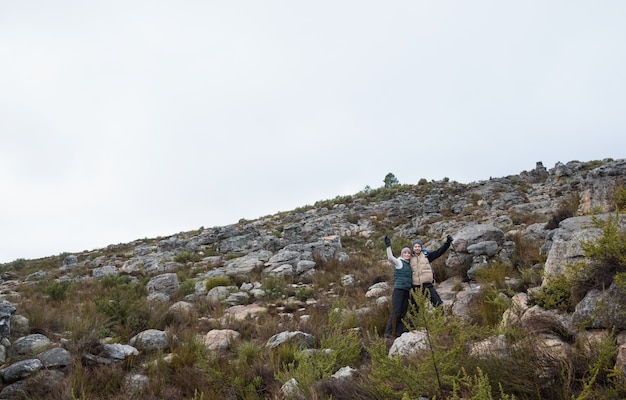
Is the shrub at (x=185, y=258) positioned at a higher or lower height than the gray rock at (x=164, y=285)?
higher

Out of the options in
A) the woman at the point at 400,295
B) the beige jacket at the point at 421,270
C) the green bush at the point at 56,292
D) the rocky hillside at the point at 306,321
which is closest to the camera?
the rocky hillside at the point at 306,321

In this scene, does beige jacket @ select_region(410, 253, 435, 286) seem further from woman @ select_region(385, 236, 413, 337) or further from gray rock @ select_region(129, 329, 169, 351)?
gray rock @ select_region(129, 329, 169, 351)

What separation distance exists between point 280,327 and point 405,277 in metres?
2.47

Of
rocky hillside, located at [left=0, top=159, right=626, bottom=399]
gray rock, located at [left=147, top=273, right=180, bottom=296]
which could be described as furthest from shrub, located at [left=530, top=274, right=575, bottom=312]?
gray rock, located at [left=147, top=273, right=180, bottom=296]

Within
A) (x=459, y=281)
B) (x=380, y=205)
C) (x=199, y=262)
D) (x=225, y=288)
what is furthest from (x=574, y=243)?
(x=380, y=205)

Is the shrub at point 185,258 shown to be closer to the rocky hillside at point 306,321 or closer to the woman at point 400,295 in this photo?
the rocky hillside at point 306,321

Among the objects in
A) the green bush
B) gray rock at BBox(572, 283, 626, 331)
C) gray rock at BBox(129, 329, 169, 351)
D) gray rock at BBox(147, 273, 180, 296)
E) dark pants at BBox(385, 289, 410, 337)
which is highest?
the green bush

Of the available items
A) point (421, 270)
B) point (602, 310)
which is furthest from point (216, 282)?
point (602, 310)

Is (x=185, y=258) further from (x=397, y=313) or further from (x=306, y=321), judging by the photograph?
(x=397, y=313)

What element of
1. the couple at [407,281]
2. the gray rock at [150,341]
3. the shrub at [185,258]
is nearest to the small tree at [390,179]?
the shrub at [185,258]

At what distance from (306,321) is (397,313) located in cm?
174

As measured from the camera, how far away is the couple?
6.09 m

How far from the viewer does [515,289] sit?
5855 millimetres

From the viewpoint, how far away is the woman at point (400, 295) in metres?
5.89
